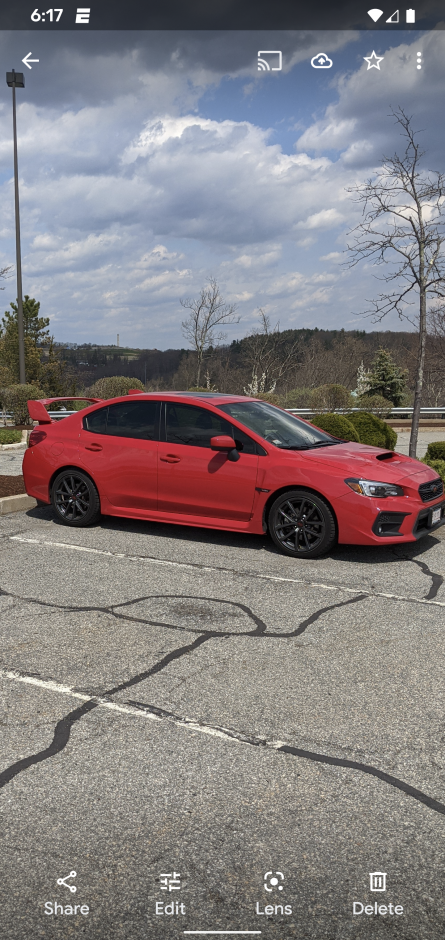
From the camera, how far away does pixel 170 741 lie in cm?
332

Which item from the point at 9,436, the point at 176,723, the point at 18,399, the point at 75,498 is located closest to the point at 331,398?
the point at 18,399

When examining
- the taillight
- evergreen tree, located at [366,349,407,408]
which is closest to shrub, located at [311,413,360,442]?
the taillight

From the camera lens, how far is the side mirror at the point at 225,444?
690 centimetres

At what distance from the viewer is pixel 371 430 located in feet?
46.8

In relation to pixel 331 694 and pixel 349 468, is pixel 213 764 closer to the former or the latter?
pixel 331 694

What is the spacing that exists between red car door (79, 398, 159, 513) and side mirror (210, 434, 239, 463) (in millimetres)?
785

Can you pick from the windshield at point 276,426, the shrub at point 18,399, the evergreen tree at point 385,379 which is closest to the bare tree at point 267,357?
the evergreen tree at point 385,379

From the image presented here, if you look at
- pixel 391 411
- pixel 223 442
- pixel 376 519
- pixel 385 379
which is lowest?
pixel 376 519

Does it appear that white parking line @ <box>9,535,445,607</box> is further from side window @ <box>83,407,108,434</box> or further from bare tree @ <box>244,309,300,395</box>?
bare tree @ <box>244,309,300,395</box>

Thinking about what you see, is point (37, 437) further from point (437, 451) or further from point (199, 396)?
point (437, 451)

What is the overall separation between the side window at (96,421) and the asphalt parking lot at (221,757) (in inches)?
93.2

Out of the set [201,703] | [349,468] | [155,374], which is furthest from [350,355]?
[201,703]

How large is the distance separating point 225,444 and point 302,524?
3.51 feet

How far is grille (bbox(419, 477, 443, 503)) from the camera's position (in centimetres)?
682
